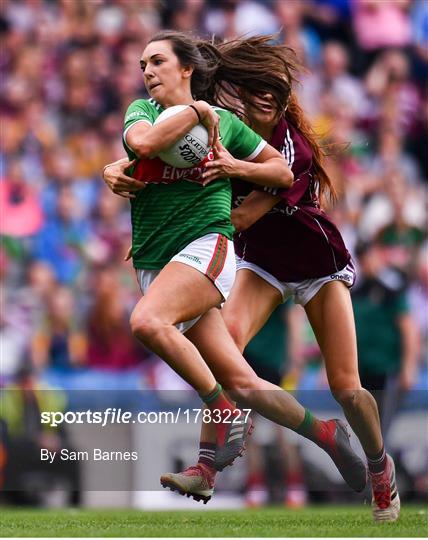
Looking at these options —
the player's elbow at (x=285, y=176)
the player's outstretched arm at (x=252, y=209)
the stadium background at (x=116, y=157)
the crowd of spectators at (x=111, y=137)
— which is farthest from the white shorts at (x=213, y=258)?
the crowd of spectators at (x=111, y=137)

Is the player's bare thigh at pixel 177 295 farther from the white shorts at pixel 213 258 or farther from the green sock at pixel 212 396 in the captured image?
the green sock at pixel 212 396

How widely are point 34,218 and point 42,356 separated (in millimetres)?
1503

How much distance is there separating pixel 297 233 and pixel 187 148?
99 centimetres

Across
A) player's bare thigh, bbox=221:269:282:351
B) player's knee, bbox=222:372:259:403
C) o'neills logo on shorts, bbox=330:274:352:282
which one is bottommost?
player's knee, bbox=222:372:259:403

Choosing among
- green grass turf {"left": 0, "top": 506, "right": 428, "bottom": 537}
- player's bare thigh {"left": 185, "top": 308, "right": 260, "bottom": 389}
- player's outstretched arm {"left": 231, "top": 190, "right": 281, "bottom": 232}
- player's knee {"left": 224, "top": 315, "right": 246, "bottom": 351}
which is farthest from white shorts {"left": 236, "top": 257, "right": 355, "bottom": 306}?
green grass turf {"left": 0, "top": 506, "right": 428, "bottom": 537}

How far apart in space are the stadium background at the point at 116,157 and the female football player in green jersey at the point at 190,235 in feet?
11.5

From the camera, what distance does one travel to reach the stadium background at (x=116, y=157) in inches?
405

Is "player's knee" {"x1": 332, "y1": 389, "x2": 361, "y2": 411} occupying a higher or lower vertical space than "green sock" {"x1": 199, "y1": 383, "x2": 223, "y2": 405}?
lower

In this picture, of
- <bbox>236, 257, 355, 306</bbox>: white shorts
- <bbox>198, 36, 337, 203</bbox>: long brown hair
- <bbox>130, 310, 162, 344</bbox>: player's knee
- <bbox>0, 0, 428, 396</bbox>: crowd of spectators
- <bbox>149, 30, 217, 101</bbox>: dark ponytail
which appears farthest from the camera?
<bbox>0, 0, 428, 396</bbox>: crowd of spectators

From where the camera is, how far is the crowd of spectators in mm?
10656

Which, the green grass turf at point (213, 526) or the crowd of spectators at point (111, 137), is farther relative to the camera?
the crowd of spectators at point (111, 137)

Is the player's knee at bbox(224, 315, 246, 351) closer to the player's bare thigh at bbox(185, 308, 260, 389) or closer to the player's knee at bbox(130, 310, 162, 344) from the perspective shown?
the player's bare thigh at bbox(185, 308, 260, 389)

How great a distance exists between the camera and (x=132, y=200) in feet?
17.9

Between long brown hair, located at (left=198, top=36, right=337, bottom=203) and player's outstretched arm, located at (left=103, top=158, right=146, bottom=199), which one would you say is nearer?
player's outstretched arm, located at (left=103, top=158, right=146, bottom=199)
